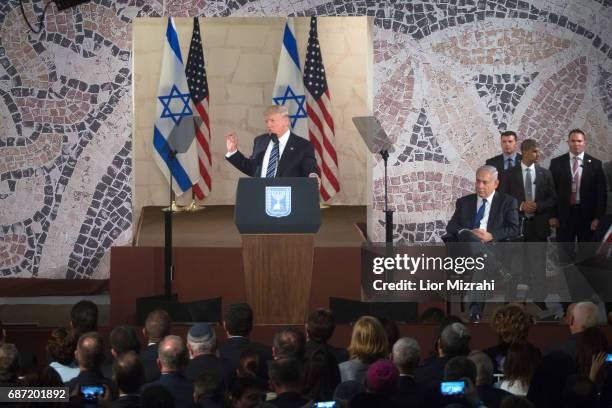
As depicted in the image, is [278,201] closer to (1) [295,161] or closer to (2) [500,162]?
(1) [295,161]

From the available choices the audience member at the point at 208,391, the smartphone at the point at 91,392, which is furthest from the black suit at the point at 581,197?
the smartphone at the point at 91,392

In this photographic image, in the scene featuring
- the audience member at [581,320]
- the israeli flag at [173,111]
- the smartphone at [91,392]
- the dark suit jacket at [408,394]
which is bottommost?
the dark suit jacket at [408,394]

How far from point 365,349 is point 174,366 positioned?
3.44ft

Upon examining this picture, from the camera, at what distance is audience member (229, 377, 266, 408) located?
5367 millimetres

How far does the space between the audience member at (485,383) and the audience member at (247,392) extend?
1.03 m

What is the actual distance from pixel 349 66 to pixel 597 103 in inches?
199

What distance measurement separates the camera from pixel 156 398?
5152 millimetres

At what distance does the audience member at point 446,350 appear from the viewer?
634cm

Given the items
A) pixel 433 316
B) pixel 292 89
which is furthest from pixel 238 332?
pixel 292 89

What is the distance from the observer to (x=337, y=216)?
14.3 m

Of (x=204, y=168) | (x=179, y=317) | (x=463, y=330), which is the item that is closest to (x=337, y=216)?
(x=204, y=168)

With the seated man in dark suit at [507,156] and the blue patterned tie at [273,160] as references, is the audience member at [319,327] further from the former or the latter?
the seated man in dark suit at [507,156]

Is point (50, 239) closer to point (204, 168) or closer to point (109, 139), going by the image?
point (109, 139)

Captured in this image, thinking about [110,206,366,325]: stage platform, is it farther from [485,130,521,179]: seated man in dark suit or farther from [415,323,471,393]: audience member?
[415,323,471,393]: audience member
